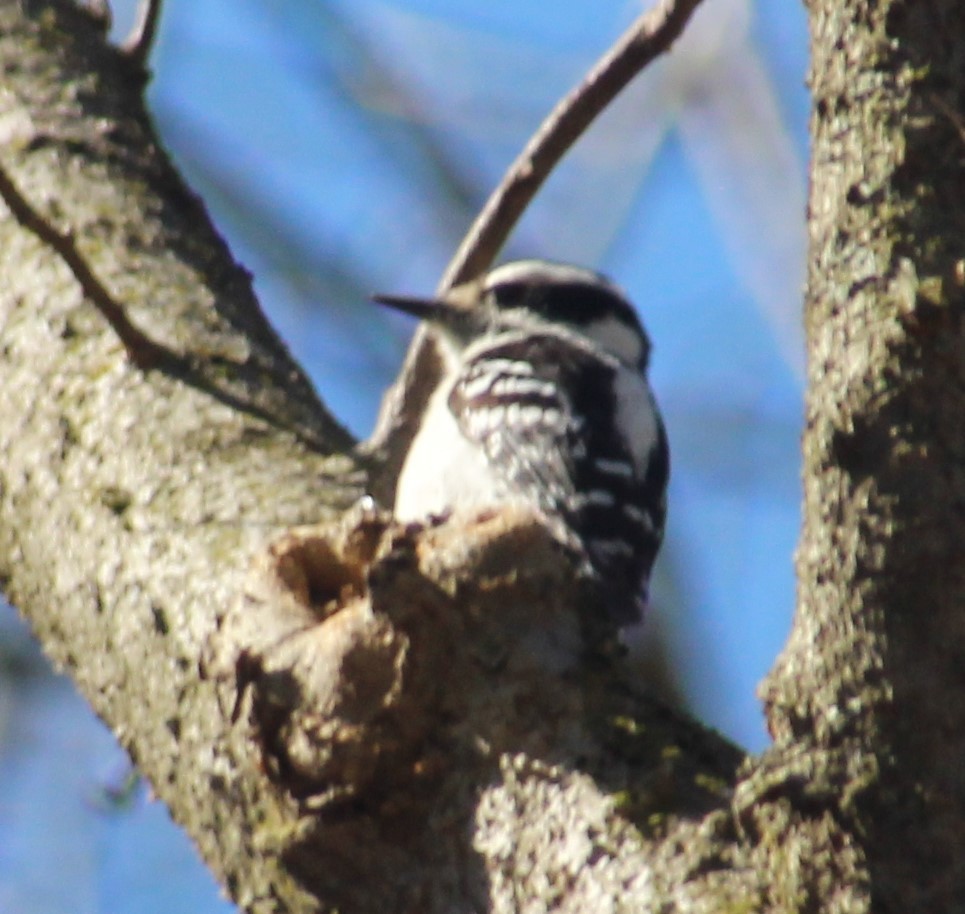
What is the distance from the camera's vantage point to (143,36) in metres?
4.02

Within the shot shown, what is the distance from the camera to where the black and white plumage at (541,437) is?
4.01m

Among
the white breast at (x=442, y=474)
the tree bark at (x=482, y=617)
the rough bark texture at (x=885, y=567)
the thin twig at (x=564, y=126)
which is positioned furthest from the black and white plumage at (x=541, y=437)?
the rough bark texture at (x=885, y=567)

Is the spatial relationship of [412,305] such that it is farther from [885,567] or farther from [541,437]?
[885,567]

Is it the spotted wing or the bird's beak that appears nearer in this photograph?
the spotted wing

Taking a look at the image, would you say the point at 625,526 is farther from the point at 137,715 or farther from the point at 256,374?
the point at 137,715

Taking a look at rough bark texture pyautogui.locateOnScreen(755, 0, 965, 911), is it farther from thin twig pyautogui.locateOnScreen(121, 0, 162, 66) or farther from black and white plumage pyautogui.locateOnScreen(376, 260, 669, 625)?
thin twig pyautogui.locateOnScreen(121, 0, 162, 66)

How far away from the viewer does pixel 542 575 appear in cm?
228

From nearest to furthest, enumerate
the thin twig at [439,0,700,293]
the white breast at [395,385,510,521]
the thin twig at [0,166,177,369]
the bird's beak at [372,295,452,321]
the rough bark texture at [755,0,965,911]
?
the rough bark texture at [755,0,965,911]
the thin twig at [0,166,177,369]
the thin twig at [439,0,700,293]
the white breast at [395,385,510,521]
the bird's beak at [372,295,452,321]

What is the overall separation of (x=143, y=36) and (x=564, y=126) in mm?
1095

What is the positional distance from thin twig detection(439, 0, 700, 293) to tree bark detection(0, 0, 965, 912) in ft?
2.58

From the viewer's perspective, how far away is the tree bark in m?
1.72

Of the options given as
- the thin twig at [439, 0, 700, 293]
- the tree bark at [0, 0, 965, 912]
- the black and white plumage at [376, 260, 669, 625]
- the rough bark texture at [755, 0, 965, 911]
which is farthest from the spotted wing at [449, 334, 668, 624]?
the rough bark texture at [755, 0, 965, 911]

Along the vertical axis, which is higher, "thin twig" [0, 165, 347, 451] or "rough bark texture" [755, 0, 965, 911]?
"rough bark texture" [755, 0, 965, 911]

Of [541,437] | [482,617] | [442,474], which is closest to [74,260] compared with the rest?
[482,617]
